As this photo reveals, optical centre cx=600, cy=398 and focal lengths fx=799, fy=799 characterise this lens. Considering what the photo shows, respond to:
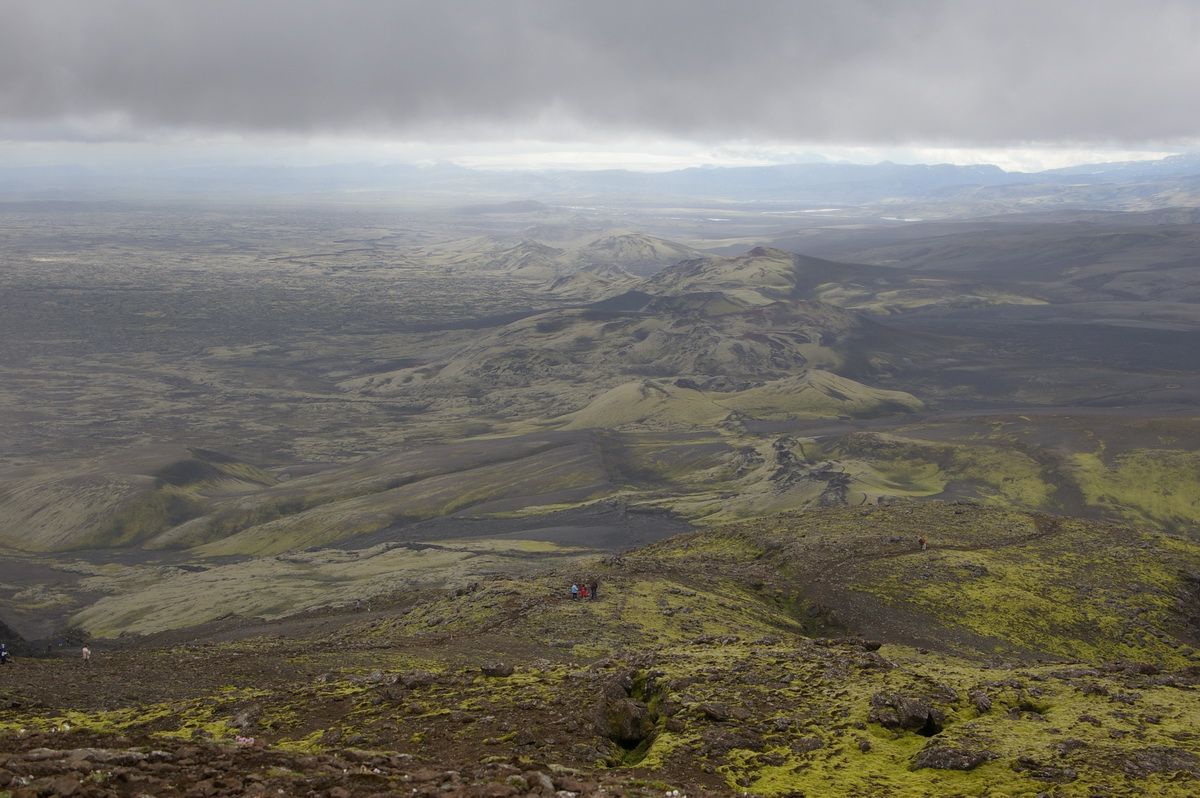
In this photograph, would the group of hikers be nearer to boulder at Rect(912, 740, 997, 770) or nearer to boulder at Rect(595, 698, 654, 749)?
boulder at Rect(595, 698, 654, 749)

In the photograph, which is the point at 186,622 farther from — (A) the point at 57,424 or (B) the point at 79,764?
(A) the point at 57,424

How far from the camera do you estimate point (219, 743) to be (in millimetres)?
16438

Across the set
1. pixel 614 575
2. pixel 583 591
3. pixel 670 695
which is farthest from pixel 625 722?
pixel 614 575

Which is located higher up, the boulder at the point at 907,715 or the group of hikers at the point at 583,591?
the boulder at the point at 907,715

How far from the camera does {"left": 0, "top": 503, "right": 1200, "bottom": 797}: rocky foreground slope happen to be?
15148mm

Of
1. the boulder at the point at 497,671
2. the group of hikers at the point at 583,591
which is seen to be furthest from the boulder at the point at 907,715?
the group of hikers at the point at 583,591

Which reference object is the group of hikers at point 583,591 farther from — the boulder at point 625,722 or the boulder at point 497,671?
the boulder at point 625,722

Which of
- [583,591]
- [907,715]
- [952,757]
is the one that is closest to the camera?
[952,757]

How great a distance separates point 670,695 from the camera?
2059cm

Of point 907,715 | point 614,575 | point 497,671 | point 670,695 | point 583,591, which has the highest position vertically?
point 907,715

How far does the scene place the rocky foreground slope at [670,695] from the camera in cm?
1515

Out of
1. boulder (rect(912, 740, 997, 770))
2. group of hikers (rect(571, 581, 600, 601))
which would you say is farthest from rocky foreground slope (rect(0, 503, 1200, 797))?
group of hikers (rect(571, 581, 600, 601))

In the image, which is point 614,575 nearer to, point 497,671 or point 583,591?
point 583,591

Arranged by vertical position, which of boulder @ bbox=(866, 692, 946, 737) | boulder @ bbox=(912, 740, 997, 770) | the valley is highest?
boulder @ bbox=(912, 740, 997, 770)
